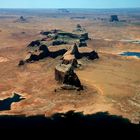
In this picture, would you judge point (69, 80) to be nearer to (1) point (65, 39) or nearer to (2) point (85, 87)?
(2) point (85, 87)

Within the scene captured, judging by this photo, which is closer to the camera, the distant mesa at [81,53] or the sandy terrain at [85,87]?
the sandy terrain at [85,87]

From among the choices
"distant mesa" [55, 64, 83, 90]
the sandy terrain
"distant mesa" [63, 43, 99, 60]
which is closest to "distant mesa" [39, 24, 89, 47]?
the sandy terrain

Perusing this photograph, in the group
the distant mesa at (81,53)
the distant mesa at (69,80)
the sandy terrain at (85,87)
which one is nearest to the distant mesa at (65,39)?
the sandy terrain at (85,87)

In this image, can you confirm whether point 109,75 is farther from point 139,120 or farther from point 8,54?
point 8,54

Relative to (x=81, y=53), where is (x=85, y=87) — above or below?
below

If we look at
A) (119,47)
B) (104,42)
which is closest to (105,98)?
(119,47)

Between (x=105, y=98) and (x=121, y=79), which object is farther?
A: (x=121, y=79)

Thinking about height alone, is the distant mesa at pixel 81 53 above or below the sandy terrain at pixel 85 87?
above

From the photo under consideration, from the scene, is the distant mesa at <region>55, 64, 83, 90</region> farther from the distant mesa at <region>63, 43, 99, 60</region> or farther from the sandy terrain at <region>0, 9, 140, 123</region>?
the distant mesa at <region>63, 43, 99, 60</region>

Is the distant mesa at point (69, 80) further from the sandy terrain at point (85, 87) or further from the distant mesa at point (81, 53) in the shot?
the distant mesa at point (81, 53)

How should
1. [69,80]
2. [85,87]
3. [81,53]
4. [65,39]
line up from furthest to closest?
[65,39], [81,53], [85,87], [69,80]

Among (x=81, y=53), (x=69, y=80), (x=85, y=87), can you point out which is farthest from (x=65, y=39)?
(x=69, y=80)
